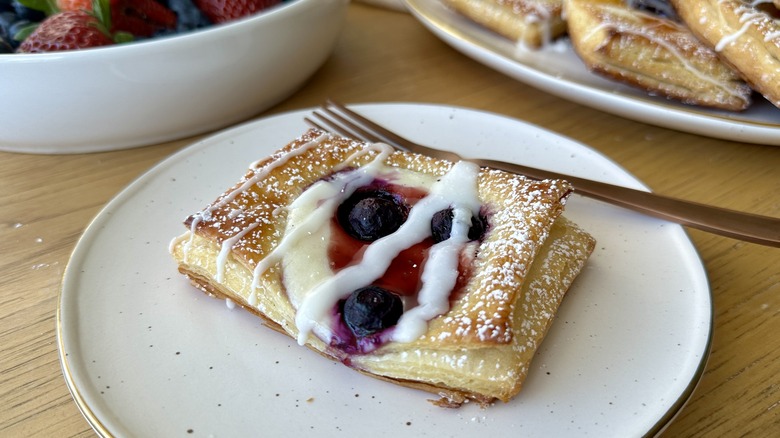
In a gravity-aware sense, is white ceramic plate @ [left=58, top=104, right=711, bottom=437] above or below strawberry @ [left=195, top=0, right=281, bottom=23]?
below

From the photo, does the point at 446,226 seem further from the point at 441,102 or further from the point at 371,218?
the point at 441,102

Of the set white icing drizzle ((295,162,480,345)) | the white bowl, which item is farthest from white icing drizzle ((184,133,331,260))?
the white bowl

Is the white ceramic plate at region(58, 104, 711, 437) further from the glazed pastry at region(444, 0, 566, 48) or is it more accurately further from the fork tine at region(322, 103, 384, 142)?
the glazed pastry at region(444, 0, 566, 48)

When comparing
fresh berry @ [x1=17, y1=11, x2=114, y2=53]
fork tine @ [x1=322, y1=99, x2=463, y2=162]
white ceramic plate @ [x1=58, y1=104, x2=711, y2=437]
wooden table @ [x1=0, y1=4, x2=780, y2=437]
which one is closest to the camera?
white ceramic plate @ [x1=58, y1=104, x2=711, y2=437]

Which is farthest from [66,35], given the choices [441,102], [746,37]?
[746,37]

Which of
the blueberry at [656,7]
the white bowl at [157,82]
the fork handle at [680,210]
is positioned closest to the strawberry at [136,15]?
the white bowl at [157,82]

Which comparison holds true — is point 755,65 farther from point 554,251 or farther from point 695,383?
point 695,383

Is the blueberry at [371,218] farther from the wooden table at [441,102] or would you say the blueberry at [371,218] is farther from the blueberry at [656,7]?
the blueberry at [656,7]
